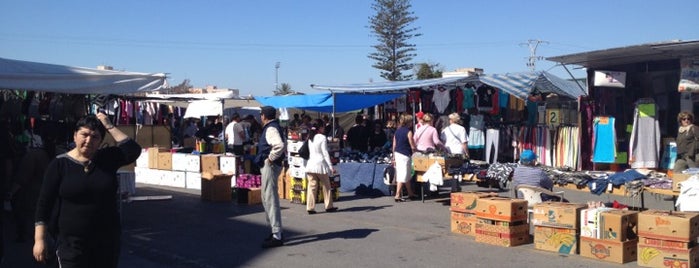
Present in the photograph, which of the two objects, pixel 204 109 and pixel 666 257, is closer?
pixel 666 257

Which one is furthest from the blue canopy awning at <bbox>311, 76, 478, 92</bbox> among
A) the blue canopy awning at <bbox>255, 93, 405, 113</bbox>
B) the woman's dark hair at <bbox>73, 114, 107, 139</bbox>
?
the woman's dark hair at <bbox>73, 114, 107, 139</bbox>

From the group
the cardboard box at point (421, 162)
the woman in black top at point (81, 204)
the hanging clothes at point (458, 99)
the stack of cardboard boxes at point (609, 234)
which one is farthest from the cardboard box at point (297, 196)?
the woman in black top at point (81, 204)

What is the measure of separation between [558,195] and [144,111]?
725 inches

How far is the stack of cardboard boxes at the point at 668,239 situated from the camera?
6.45 metres

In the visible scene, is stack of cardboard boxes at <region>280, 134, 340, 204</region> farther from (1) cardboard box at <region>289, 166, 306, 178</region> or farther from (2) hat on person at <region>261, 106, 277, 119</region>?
(2) hat on person at <region>261, 106, 277, 119</region>

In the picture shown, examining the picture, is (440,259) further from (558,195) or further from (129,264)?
(129,264)

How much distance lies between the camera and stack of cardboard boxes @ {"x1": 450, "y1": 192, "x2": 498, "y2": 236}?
8438 mm

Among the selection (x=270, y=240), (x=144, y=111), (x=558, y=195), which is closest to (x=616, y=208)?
(x=558, y=195)

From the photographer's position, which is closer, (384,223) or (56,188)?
(56,188)

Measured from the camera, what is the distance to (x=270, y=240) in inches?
313

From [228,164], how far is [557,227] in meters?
7.76

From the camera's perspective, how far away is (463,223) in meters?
8.64

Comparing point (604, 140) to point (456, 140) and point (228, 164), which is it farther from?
point (228, 164)


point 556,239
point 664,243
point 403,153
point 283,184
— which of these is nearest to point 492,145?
point 403,153
